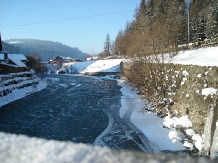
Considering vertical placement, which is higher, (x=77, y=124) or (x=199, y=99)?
(x=199, y=99)

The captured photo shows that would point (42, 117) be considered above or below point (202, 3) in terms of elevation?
below

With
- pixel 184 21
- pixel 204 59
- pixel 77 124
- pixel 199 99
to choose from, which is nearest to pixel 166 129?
pixel 199 99

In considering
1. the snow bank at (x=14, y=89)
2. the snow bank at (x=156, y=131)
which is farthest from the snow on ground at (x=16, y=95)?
the snow bank at (x=156, y=131)

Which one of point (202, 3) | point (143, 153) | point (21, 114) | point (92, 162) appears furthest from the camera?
point (202, 3)

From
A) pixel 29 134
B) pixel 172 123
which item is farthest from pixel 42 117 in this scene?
pixel 172 123

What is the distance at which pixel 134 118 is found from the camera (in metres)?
12.3

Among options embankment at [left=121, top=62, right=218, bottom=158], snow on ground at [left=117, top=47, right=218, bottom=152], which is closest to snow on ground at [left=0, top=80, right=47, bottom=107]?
snow on ground at [left=117, top=47, right=218, bottom=152]

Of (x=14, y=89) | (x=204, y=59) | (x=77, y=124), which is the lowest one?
(x=77, y=124)

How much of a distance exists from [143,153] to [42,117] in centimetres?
750

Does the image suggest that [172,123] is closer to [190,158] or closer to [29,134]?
[190,158]

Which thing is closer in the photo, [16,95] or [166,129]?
[166,129]

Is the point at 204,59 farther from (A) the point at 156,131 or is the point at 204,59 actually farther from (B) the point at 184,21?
(B) the point at 184,21

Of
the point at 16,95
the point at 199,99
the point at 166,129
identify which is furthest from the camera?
the point at 16,95

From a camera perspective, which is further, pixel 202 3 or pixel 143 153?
pixel 202 3
